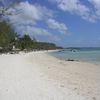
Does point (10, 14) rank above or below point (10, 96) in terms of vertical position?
above

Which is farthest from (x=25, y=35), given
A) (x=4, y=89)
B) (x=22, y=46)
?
(x=4, y=89)

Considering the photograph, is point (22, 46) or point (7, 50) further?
point (22, 46)

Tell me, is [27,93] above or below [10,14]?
below

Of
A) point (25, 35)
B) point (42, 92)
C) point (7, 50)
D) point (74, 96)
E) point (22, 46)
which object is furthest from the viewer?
point (25, 35)

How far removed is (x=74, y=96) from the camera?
8969mm

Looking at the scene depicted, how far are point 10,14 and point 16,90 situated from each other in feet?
11.9

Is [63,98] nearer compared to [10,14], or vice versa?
[10,14]

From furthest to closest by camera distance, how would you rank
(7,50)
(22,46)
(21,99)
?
(22,46), (7,50), (21,99)

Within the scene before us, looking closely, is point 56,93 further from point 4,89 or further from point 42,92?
point 4,89

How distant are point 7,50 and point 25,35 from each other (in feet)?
123

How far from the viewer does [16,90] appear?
9.97 meters

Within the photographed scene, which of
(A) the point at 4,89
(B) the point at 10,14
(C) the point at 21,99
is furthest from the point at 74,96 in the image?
(B) the point at 10,14

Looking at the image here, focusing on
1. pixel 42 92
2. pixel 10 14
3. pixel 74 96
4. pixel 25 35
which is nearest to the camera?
pixel 10 14

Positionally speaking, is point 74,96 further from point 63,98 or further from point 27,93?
point 27,93
